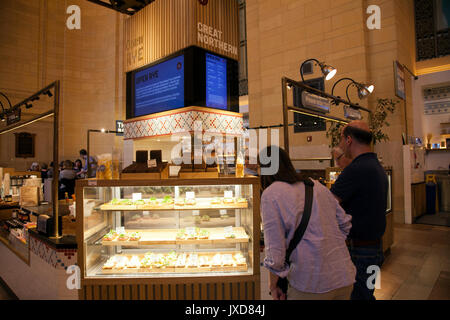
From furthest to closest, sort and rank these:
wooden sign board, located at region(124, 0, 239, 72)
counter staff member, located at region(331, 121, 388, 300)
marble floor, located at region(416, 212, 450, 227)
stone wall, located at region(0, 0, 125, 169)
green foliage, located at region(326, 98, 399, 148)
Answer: stone wall, located at region(0, 0, 125, 169), marble floor, located at region(416, 212, 450, 227), green foliage, located at region(326, 98, 399, 148), wooden sign board, located at region(124, 0, 239, 72), counter staff member, located at region(331, 121, 388, 300)

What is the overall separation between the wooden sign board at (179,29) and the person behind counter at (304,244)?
306cm

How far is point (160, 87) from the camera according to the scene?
13.6 ft

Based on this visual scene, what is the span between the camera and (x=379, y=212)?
7.08 feet

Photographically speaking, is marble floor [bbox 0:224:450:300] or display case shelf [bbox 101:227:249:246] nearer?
display case shelf [bbox 101:227:249:246]

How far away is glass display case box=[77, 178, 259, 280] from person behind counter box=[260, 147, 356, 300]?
3.36 feet

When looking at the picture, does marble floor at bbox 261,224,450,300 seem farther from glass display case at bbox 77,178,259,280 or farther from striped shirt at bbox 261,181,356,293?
striped shirt at bbox 261,181,356,293

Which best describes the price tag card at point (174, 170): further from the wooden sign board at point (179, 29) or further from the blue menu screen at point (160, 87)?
the wooden sign board at point (179, 29)

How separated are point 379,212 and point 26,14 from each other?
46.2 feet

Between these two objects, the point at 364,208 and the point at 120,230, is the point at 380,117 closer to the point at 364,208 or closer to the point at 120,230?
the point at 364,208

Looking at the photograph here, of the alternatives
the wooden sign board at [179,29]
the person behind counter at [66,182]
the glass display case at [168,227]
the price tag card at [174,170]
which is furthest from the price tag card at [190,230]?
the person behind counter at [66,182]

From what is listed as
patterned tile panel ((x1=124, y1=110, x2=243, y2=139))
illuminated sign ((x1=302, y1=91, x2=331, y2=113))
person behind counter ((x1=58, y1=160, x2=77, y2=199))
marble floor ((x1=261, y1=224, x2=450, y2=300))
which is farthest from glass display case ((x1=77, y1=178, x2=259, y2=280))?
person behind counter ((x1=58, y1=160, x2=77, y2=199))

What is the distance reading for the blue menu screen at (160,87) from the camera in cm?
394

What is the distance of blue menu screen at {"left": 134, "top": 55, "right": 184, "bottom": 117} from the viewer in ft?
12.9
